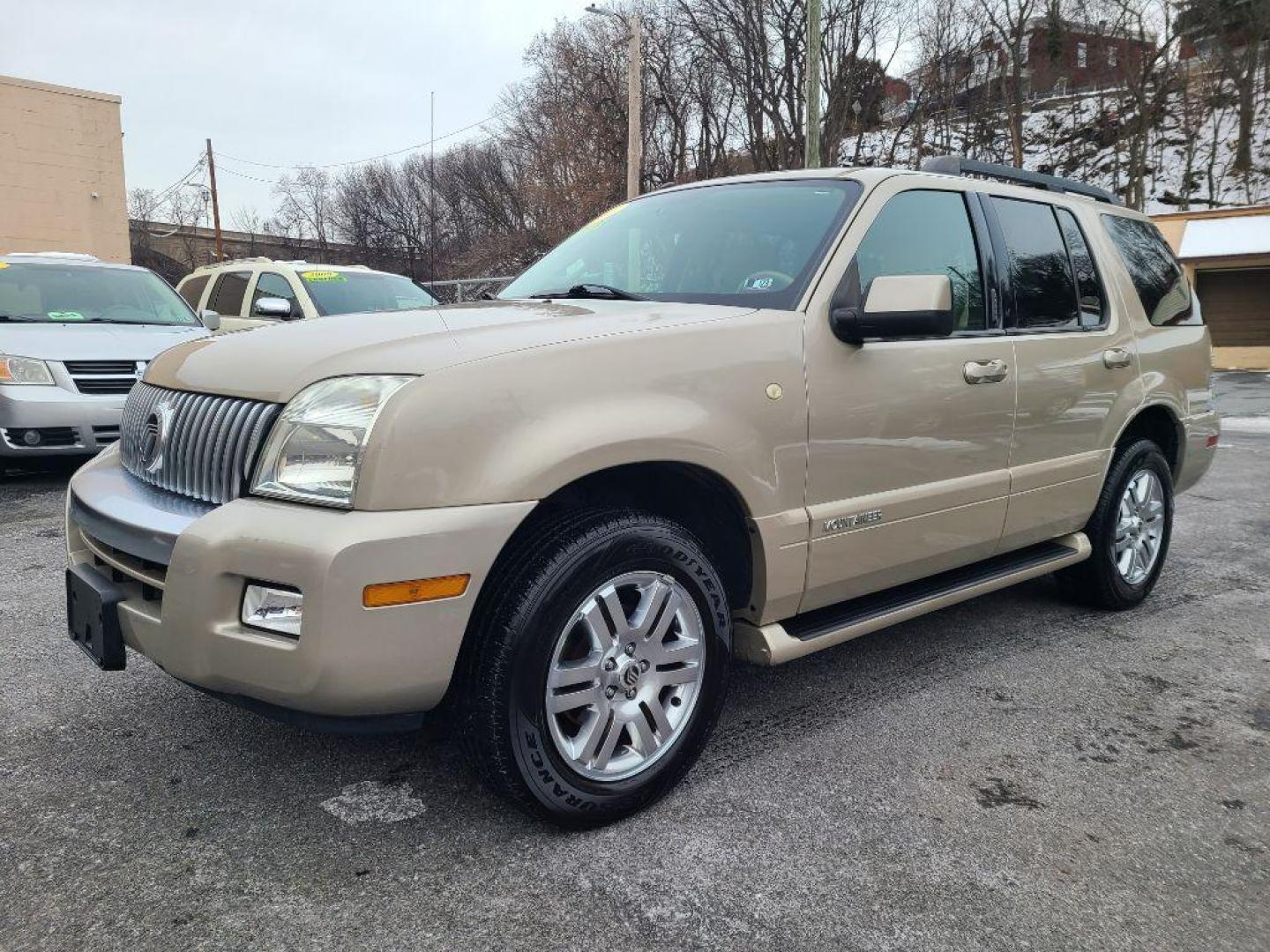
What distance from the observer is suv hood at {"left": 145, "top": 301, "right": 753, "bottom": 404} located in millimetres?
2250

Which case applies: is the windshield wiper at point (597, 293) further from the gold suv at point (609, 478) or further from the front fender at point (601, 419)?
the front fender at point (601, 419)

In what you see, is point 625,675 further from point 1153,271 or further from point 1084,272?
point 1153,271

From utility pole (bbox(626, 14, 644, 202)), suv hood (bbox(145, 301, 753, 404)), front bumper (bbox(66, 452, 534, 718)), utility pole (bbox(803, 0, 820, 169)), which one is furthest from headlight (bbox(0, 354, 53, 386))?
utility pole (bbox(626, 14, 644, 202))

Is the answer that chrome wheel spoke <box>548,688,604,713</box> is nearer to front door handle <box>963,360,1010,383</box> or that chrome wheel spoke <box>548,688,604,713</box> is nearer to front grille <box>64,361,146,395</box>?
front door handle <box>963,360,1010,383</box>

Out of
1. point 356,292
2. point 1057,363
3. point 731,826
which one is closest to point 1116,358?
point 1057,363

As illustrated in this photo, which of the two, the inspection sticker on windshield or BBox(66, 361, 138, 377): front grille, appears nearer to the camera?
BBox(66, 361, 138, 377): front grille

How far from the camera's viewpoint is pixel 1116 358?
13.3ft

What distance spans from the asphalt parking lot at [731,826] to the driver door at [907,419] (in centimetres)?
52

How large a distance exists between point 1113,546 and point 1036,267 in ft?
4.34

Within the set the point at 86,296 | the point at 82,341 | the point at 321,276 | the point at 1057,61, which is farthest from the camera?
the point at 1057,61

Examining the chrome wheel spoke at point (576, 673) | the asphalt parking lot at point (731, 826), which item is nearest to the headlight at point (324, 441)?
the chrome wheel spoke at point (576, 673)

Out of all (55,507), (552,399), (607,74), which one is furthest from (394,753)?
(607,74)

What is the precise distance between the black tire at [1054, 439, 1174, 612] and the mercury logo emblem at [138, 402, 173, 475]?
11.7 feet

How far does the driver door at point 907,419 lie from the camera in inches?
112
